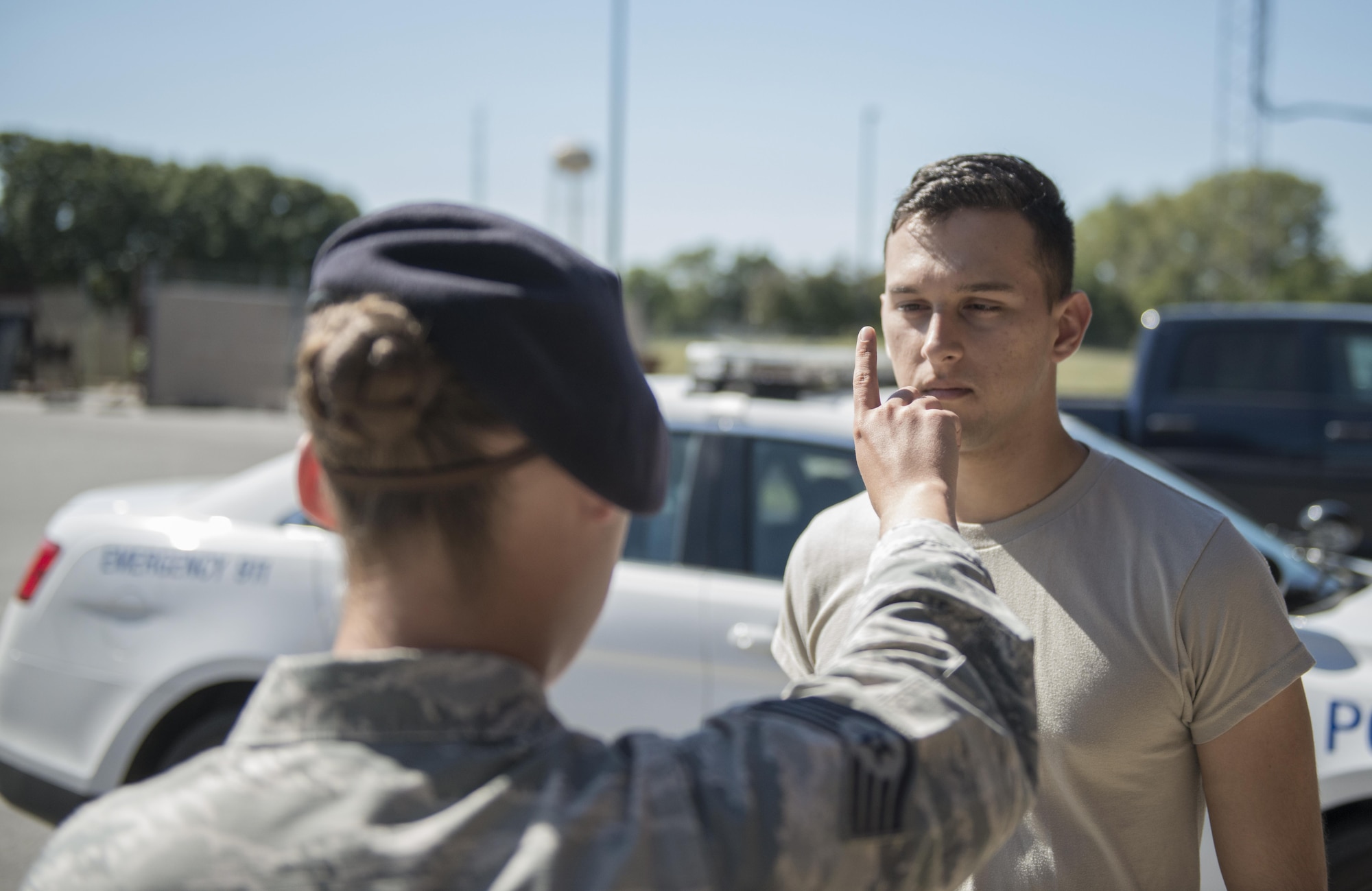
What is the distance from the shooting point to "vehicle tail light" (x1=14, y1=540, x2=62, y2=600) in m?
3.70

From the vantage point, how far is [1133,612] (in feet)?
5.28

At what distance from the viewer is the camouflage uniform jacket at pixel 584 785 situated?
0.82m

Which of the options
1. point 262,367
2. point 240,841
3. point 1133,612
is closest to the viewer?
point 240,841

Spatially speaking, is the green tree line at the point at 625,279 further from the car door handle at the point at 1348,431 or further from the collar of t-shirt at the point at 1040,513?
the collar of t-shirt at the point at 1040,513

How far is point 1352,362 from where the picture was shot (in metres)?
6.84

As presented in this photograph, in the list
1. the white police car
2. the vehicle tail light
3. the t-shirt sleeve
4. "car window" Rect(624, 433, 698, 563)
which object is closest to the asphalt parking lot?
the white police car

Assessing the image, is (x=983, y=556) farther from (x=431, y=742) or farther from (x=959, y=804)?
(x=431, y=742)

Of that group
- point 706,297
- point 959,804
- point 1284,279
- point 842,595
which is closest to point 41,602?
point 842,595

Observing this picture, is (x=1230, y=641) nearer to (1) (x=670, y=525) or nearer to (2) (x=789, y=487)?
(2) (x=789, y=487)

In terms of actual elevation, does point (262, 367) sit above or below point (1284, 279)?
below

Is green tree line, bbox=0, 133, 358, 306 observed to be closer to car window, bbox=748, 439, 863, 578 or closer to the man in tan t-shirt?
car window, bbox=748, 439, 863, 578

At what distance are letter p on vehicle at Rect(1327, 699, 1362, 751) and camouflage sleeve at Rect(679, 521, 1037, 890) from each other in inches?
83.4

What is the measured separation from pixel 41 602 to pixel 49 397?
2611 centimetres

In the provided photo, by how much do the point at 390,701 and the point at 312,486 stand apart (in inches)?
10.5
